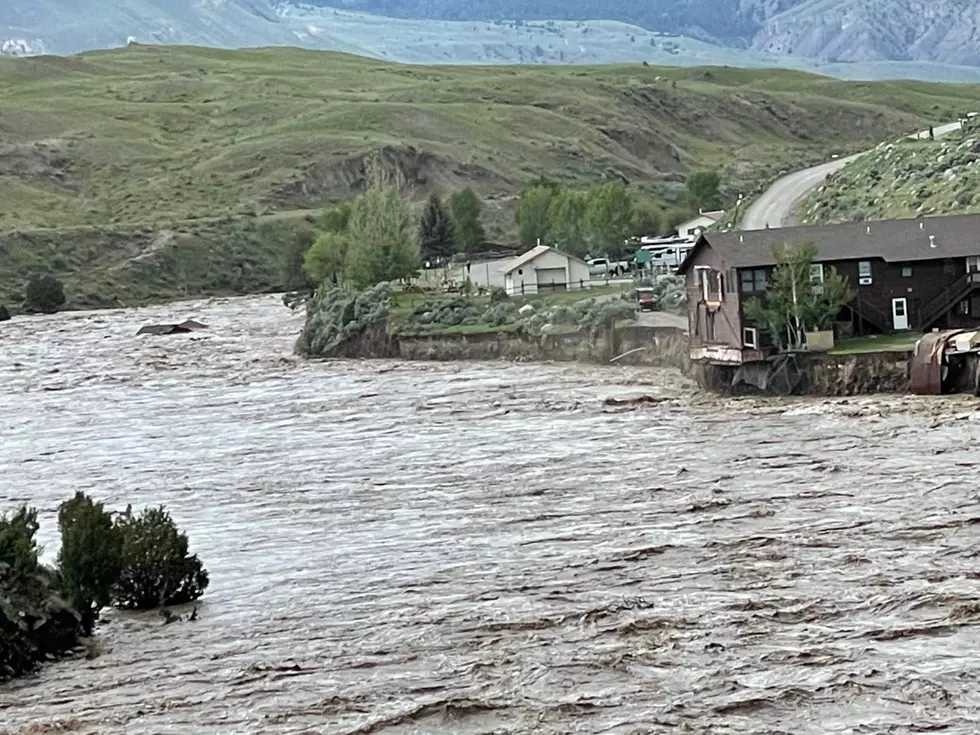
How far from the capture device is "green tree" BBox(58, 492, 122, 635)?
27234 millimetres

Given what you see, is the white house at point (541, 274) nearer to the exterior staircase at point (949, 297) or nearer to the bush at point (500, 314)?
the bush at point (500, 314)

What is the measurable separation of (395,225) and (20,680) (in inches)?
3425

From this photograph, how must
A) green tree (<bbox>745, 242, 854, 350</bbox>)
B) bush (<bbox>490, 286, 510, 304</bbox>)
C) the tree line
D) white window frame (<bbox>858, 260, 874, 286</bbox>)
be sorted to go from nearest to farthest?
green tree (<bbox>745, 242, 854, 350</bbox>), white window frame (<bbox>858, 260, 874, 286</bbox>), bush (<bbox>490, 286, 510, 304</bbox>), the tree line

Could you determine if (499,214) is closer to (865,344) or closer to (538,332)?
(538,332)

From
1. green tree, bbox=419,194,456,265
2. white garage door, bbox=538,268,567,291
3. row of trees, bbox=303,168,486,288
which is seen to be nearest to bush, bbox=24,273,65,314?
row of trees, bbox=303,168,486,288

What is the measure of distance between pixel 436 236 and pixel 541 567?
110252mm

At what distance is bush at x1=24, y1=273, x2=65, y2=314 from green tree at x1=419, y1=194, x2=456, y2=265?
28.4 metres

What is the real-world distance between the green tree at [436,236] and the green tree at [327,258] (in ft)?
67.2

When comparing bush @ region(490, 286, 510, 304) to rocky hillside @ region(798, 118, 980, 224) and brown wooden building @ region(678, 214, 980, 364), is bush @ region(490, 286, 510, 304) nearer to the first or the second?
rocky hillside @ region(798, 118, 980, 224)

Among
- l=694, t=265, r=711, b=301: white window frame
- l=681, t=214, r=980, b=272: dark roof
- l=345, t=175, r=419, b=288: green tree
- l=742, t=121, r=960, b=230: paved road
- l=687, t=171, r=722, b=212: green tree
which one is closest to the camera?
l=681, t=214, r=980, b=272: dark roof

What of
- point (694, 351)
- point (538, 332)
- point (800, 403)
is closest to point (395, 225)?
point (538, 332)

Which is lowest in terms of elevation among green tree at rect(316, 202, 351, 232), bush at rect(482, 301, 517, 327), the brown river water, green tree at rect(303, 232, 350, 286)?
the brown river water

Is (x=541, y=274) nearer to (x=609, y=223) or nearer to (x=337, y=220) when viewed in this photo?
(x=609, y=223)

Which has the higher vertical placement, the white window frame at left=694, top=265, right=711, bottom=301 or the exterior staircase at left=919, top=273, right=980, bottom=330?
the white window frame at left=694, top=265, right=711, bottom=301
